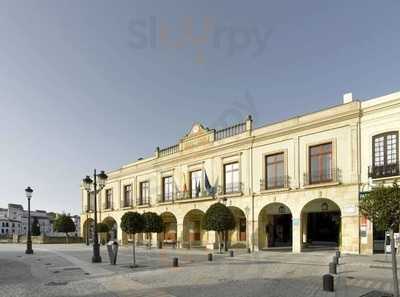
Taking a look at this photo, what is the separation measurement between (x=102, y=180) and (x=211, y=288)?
1143 centimetres

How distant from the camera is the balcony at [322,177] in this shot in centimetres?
2479

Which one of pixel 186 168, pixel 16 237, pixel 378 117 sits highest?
pixel 378 117

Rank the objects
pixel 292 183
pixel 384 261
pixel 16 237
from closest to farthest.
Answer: pixel 384 261 → pixel 292 183 → pixel 16 237

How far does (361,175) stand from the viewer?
23547 millimetres

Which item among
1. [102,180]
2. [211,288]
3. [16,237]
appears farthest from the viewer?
[16,237]

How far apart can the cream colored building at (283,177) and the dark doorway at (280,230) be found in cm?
9

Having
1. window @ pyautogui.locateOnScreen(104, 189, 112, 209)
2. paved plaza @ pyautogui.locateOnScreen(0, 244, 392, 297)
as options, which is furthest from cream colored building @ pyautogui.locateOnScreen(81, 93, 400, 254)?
window @ pyautogui.locateOnScreen(104, 189, 112, 209)

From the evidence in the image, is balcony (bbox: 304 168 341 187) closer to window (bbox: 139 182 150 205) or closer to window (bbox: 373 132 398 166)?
window (bbox: 373 132 398 166)

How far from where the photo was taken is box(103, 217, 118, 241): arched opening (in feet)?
169

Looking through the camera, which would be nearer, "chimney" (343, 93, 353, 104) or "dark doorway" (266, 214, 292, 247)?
"chimney" (343, 93, 353, 104)

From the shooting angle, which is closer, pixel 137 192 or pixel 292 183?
pixel 292 183

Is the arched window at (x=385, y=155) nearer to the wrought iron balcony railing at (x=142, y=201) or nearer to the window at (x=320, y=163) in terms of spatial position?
the window at (x=320, y=163)

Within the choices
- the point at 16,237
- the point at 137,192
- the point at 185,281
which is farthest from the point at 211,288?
the point at 16,237

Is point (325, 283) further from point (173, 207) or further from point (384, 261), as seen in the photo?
point (173, 207)
